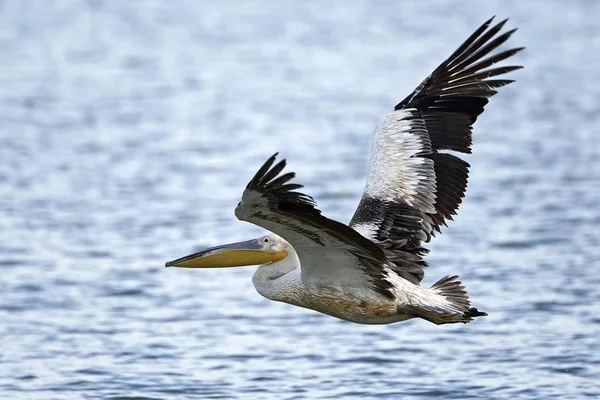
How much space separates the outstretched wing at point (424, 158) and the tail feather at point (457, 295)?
17 cm

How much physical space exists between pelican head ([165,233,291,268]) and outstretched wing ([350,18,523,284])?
46cm

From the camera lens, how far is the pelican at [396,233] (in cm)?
705

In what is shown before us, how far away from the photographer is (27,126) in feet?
52.6

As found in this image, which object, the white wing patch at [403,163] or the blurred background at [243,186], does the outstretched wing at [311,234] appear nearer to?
the white wing patch at [403,163]

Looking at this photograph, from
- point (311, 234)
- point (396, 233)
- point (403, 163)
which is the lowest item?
point (311, 234)

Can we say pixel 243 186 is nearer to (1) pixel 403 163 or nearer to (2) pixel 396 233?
(1) pixel 403 163

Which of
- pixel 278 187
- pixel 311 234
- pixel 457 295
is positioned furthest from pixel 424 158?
pixel 278 187

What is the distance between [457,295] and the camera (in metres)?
7.49

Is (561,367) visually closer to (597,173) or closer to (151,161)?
(597,173)

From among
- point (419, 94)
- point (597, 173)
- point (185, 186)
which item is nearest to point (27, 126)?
point (185, 186)

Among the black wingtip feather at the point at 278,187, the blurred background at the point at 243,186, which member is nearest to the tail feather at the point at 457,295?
the blurred background at the point at 243,186

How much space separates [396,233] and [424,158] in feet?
1.89

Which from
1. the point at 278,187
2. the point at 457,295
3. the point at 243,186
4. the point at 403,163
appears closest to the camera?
the point at 278,187

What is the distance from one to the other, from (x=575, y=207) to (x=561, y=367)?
422 cm
